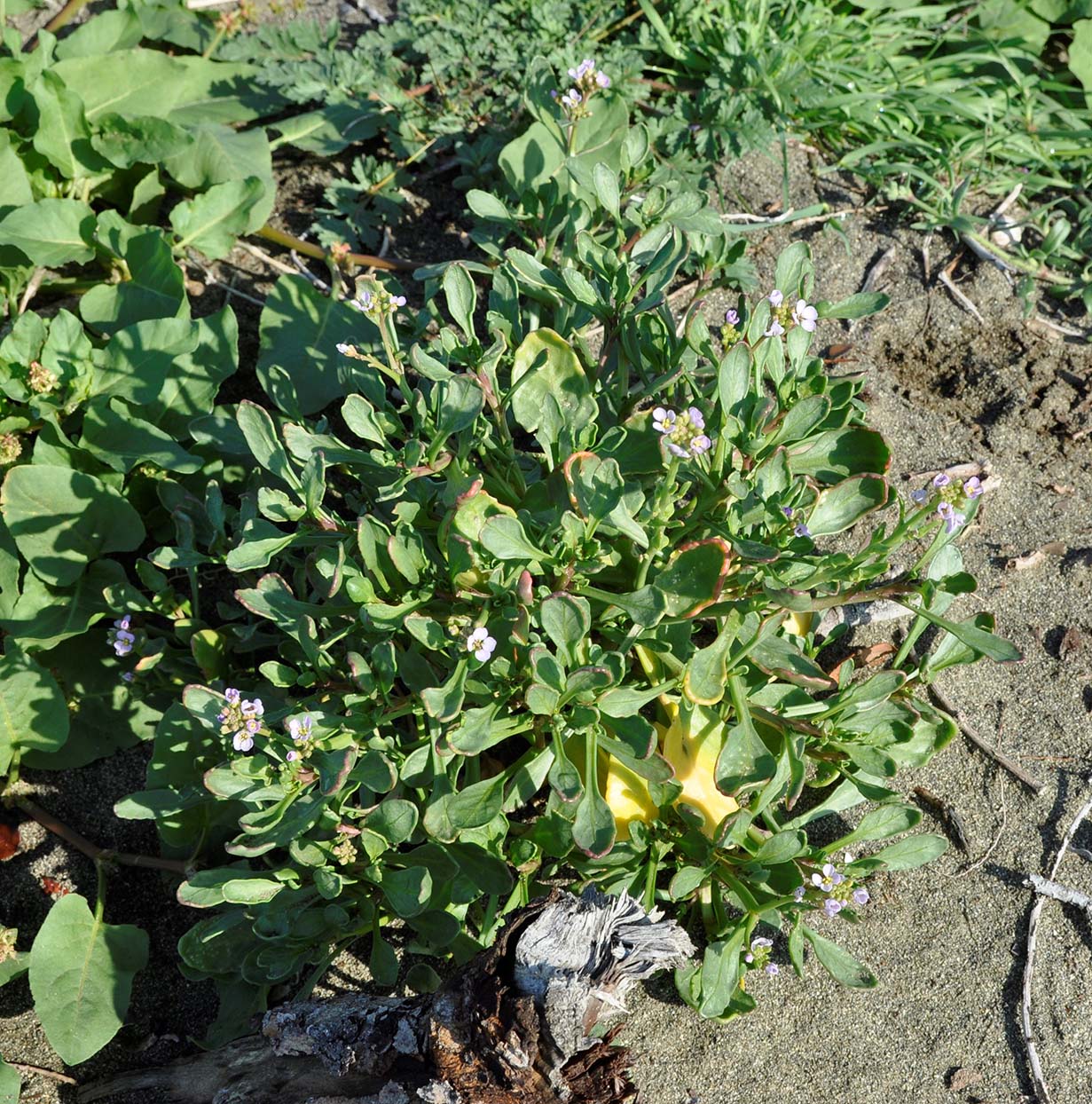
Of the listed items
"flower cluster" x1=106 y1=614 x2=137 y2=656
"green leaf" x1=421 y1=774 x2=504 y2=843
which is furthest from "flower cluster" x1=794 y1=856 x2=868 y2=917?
→ "flower cluster" x1=106 y1=614 x2=137 y2=656

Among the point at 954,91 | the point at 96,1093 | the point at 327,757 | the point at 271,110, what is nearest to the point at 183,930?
the point at 96,1093

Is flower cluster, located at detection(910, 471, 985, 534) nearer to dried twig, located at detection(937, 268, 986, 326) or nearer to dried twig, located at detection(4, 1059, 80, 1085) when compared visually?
dried twig, located at detection(937, 268, 986, 326)

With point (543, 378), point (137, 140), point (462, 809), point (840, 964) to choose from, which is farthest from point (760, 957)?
point (137, 140)

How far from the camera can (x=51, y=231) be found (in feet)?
10.3

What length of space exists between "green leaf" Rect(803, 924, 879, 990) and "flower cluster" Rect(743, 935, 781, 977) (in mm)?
108

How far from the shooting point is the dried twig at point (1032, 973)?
2.34 meters

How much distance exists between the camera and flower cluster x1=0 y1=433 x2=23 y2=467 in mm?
2836

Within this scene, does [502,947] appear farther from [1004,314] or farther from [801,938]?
[1004,314]

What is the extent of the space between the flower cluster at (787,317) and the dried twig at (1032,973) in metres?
1.33

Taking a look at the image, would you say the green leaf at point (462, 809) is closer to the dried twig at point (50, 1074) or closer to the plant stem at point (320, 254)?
the dried twig at point (50, 1074)

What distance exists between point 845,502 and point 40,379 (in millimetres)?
1969

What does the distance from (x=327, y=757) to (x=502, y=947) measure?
492 millimetres

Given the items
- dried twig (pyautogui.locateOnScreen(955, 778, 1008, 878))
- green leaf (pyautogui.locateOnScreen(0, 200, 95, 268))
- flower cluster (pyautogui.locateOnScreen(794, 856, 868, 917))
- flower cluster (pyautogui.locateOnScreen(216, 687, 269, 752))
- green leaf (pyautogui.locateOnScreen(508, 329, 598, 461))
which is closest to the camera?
flower cluster (pyautogui.locateOnScreen(216, 687, 269, 752))

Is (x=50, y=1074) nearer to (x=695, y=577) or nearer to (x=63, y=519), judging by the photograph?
(x=63, y=519)
